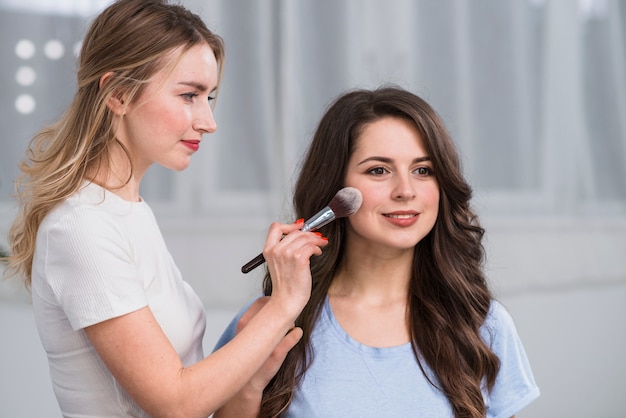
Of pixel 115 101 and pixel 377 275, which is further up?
pixel 115 101

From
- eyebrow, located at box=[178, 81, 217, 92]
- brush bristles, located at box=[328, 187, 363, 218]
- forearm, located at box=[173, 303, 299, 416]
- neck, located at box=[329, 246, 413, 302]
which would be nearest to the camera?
forearm, located at box=[173, 303, 299, 416]

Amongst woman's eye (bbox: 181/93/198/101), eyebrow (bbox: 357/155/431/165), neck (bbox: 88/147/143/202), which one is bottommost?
eyebrow (bbox: 357/155/431/165)

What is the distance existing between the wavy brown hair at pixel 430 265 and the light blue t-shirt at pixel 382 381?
16 mm

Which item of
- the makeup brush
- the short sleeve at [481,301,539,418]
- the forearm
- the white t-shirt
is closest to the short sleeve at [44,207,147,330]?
the white t-shirt

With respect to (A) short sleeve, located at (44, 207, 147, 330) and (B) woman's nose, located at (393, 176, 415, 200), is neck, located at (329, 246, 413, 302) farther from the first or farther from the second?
(A) short sleeve, located at (44, 207, 147, 330)

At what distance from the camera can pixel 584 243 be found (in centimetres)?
223

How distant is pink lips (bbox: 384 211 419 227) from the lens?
1.15 meters

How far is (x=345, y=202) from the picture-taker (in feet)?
3.62

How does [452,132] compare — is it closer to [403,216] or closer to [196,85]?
[403,216]

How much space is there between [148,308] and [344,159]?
0.45m

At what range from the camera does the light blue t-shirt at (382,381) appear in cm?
111

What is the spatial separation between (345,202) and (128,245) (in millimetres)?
329

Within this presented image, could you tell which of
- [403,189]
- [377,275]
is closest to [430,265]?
[377,275]

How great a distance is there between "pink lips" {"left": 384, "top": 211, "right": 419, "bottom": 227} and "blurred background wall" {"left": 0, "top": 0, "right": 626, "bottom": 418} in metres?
0.40
